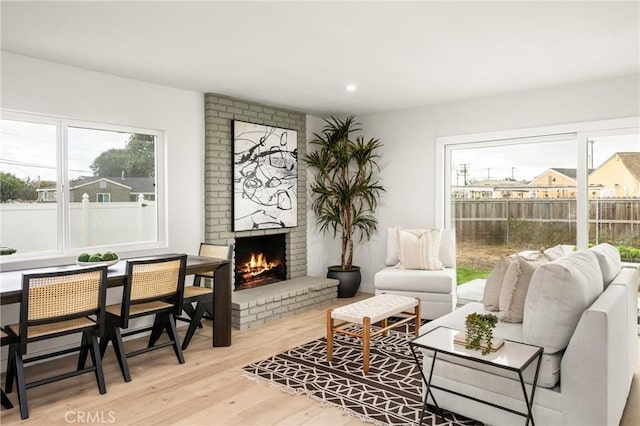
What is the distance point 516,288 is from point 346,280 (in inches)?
125

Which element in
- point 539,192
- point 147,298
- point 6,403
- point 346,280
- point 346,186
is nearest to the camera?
point 6,403

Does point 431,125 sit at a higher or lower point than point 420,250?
higher

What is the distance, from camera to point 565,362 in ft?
7.49

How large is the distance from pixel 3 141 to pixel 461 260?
4923mm

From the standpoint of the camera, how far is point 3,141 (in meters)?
3.60

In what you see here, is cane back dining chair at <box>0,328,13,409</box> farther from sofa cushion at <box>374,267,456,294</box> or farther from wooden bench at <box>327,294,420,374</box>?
sofa cushion at <box>374,267,456,294</box>

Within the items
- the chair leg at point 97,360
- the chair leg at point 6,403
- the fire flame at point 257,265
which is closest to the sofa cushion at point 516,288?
the chair leg at point 97,360

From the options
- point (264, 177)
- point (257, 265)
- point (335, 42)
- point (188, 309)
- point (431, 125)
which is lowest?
point (188, 309)

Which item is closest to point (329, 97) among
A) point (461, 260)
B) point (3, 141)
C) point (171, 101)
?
point (171, 101)

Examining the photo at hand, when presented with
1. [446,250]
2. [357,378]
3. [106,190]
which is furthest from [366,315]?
[106,190]

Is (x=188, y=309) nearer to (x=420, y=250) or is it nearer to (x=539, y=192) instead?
(x=420, y=250)

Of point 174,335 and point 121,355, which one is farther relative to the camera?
point 174,335

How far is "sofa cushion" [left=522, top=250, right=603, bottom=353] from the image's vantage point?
2.34 metres

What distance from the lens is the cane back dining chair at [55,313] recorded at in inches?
108
